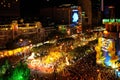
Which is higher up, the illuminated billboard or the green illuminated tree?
the green illuminated tree

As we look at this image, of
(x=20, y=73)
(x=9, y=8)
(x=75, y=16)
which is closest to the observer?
(x=20, y=73)

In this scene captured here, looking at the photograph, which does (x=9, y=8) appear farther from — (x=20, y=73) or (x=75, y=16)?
(x=20, y=73)

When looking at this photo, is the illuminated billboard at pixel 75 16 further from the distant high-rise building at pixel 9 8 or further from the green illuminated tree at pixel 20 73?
the green illuminated tree at pixel 20 73

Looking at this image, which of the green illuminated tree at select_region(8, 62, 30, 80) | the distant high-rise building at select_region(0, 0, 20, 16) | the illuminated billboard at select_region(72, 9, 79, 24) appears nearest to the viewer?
the green illuminated tree at select_region(8, 62, 30, 80)

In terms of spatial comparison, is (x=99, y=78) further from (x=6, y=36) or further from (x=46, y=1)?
(x=46, y=1)

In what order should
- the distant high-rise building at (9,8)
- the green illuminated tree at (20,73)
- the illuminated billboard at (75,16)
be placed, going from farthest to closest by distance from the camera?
the illuminated billboard at (75,16) < the distant high-rise building at (9,8) < the green illuminated tree at (20,73)

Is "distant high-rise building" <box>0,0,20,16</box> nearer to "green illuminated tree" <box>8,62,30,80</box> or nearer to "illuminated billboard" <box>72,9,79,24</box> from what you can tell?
"illuminated billboard" <box>72,9,79,24</box>

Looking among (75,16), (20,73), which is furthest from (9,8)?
(20,73)

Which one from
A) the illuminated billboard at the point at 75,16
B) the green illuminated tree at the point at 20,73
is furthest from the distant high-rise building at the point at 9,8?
the green illuminated tree at the point at 20,73

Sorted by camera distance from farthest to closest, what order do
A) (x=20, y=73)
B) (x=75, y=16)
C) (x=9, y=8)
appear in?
(x=75, y=16)
(x=9, y=8)
(x=20, y=73)

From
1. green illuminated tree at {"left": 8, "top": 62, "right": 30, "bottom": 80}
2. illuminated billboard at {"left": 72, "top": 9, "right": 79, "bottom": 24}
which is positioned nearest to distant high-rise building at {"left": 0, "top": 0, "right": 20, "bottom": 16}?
illuminated billboard at {"left": 72, "top": 9, "right": 79, "bottom": 24}

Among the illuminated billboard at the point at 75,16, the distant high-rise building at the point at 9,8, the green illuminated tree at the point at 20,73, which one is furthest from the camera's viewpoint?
the illuminated billboard at the point at 75,16

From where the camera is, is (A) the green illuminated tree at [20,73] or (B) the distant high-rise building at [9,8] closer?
(A) the green illuminated tree at [20,73]

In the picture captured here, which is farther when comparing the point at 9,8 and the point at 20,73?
the point at 9,8
